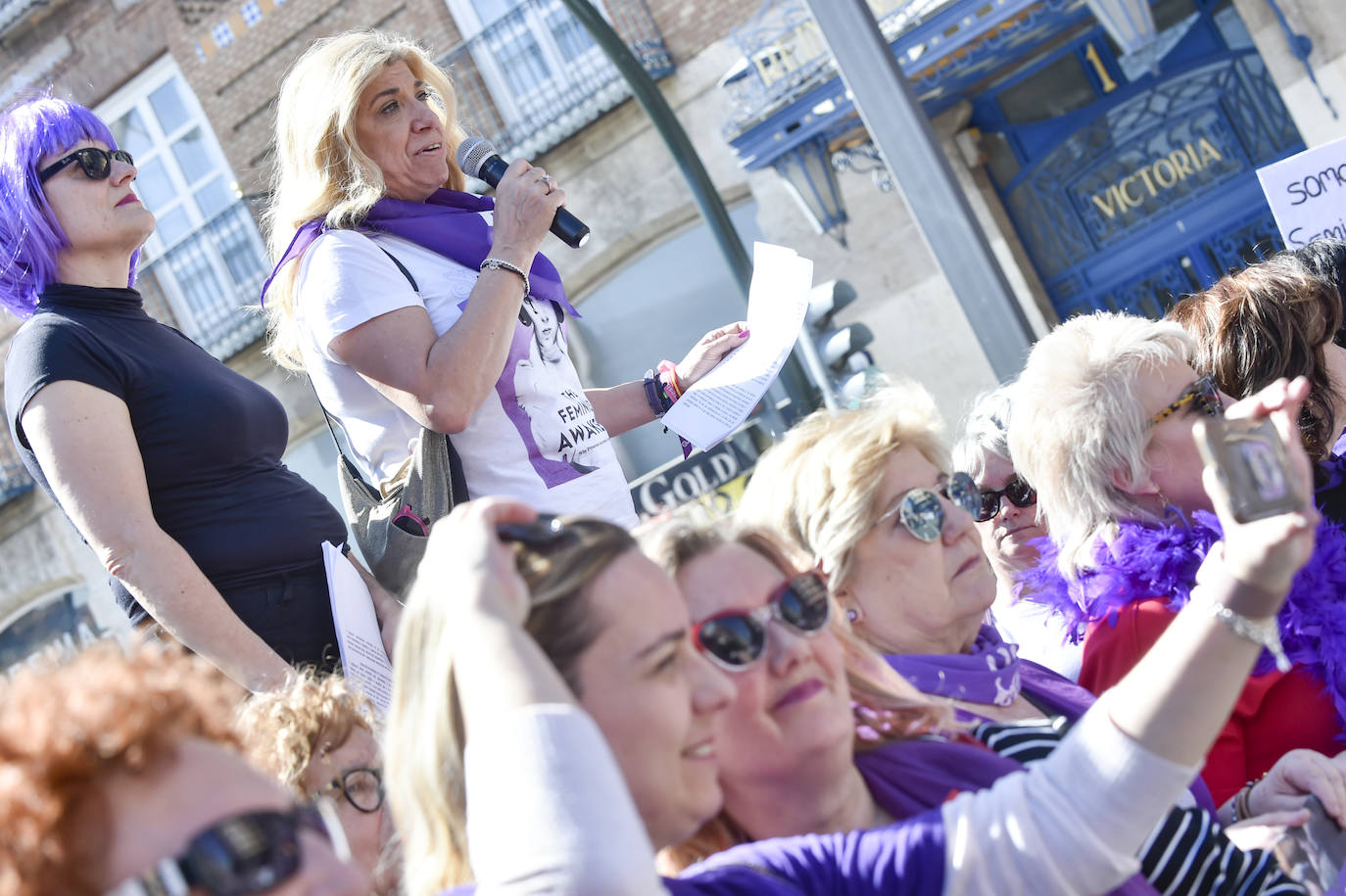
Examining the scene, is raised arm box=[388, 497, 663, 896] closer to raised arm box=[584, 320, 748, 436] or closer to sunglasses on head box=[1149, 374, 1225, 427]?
raised arm box=[584, 320, 748, 436]

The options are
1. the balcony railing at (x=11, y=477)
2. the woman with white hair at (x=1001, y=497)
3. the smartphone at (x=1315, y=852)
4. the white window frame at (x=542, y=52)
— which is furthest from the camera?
the balcony railing at (x=11, y=477)

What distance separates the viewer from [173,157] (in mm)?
15023

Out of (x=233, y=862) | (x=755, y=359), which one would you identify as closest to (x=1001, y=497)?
(x=755, y=359)

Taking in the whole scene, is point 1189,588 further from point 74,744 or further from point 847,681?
point 74,744

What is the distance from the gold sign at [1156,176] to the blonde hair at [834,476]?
313 inches

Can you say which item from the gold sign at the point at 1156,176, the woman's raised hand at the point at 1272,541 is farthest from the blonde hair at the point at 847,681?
the gold sign at the point at 1156,176

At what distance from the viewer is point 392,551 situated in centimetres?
234

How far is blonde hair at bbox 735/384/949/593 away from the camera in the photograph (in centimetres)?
209

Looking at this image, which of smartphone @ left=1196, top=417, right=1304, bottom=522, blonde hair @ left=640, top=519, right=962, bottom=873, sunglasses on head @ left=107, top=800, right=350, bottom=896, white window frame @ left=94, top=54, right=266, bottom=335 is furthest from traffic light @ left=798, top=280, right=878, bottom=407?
white window frame @ left=94, top=54, right=266, bottom=335

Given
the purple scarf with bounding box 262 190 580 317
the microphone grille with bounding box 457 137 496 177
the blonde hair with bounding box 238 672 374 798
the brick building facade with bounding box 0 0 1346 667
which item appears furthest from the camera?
the brick building facade with bounding box 0 0 1346 667

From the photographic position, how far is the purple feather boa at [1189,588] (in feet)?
7.41

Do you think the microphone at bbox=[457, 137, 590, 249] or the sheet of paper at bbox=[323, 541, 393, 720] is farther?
the microphone at bbox=[457, 137, 590, 249]

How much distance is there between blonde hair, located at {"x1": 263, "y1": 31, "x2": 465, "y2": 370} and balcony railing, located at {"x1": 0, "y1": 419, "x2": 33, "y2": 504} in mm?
13952

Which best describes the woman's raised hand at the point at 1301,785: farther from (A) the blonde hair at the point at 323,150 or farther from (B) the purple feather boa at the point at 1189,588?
(A) the blonde hair at the point at 323,150
